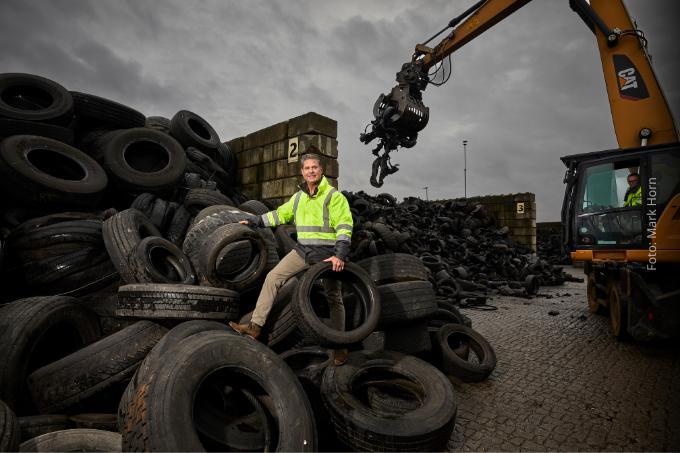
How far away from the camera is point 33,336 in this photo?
272 cm

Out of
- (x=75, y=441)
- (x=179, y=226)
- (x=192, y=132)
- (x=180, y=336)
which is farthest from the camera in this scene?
(x=192, y=132)

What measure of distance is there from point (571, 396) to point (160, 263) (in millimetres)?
4763

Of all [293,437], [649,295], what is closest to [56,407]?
[293,437]

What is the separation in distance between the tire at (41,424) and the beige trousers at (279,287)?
1.50 meters

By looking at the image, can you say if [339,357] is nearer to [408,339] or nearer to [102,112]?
[408,339]

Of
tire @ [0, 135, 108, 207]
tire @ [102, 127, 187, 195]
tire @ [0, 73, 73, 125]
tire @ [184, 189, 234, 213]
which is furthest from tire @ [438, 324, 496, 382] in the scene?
tire @ [0, 73, 73, 125]

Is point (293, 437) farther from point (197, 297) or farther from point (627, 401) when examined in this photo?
point (627, 401)

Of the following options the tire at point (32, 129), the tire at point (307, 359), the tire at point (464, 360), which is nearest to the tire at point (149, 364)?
the tire at point (307, 359)

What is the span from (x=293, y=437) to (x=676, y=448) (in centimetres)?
290

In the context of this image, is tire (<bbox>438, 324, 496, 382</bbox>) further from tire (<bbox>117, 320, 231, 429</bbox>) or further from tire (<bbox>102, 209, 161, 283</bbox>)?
tire (<bbox>102, 209, 161, 283</bbox>)

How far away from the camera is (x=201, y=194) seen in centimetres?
564

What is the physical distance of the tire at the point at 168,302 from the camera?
280 centimetres

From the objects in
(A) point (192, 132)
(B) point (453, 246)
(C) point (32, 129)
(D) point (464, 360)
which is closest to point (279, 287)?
(D) point (464, 360)

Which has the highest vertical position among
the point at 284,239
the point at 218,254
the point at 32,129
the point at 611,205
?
the point at 32,129
